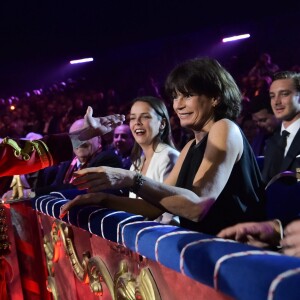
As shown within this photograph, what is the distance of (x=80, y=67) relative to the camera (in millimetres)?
11367

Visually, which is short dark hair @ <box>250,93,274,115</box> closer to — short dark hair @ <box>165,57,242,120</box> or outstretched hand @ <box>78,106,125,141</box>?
outstretched hand @ <box>78,106,125,141</box>

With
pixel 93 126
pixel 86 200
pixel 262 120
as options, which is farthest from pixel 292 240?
pixel 262 120

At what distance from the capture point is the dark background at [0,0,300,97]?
8.05 meters

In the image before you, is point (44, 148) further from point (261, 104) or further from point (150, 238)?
point (261, 104)

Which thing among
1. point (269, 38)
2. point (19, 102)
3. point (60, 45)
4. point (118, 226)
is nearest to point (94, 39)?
point (60, 45)

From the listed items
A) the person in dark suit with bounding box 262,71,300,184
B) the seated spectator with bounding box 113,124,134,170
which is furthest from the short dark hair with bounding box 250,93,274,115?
the seated spectator with bounding box 113,124,134,170

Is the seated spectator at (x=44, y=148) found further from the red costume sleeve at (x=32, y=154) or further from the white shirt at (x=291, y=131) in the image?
the white shirt at (x=291, y=131)

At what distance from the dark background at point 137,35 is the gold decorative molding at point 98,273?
18.2 ft

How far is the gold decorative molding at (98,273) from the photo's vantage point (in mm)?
1318

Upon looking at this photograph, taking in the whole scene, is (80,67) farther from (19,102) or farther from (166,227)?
(166,227)

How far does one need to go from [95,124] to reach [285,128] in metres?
1.59

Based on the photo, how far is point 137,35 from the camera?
9602 millimetres

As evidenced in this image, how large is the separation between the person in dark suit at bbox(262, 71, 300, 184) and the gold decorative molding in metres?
1.45

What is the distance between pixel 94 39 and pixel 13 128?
3.03 metres
